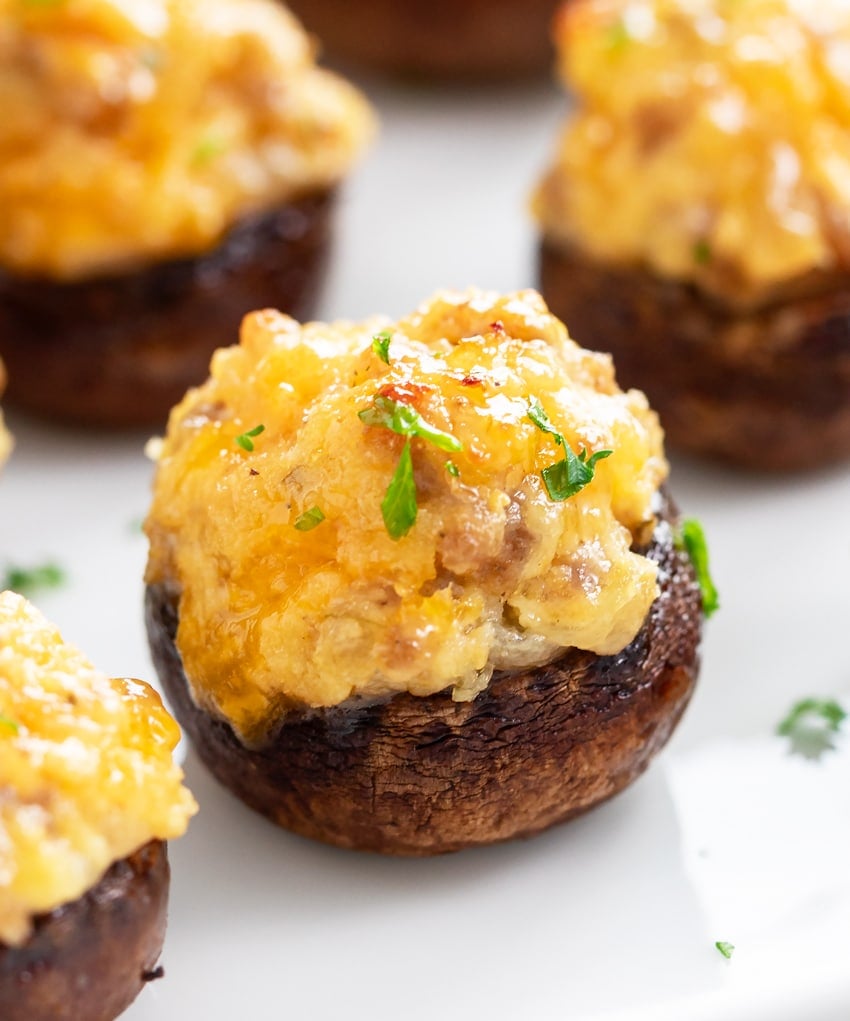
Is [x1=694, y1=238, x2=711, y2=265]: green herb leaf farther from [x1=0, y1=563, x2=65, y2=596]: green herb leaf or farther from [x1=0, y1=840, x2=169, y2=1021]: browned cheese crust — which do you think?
[x1=0, y1=840, x2=169, y2=1021]: browned cheese crust

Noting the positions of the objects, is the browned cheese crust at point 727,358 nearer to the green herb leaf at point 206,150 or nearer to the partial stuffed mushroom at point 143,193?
the partial stuffed mushroom at point 143,193

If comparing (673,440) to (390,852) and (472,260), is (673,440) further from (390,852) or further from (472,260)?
(390,852)

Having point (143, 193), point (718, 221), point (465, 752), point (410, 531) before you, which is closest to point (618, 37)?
point (718, 221)

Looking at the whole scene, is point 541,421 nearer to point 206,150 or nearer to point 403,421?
point 403,421

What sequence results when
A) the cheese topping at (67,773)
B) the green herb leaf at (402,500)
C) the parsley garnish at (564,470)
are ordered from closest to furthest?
1. the cheese topping at (67,773)
2. the green herb leaf at (402,500)
3. the parsley garnish at (564,470)

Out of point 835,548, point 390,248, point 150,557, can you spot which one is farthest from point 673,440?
point 150,557

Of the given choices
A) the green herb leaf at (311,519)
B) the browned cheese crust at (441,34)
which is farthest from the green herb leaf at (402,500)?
the browned cheese crust at (441,34)

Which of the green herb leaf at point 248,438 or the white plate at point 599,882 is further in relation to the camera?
the green herb leaf at point 248,438

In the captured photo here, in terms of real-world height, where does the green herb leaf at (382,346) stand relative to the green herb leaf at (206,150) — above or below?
above
